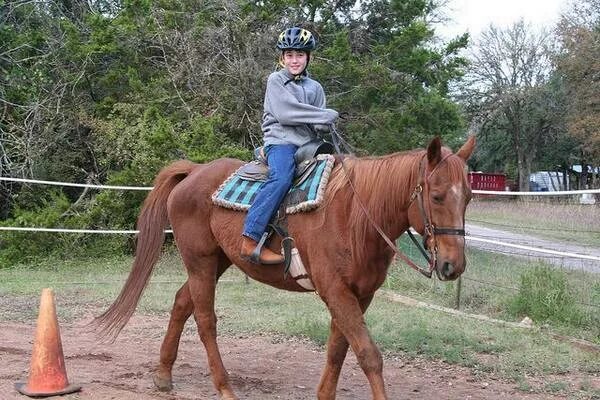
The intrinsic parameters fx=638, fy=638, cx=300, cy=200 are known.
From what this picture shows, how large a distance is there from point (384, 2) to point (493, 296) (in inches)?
386

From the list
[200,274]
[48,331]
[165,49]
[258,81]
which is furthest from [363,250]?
[165,49]

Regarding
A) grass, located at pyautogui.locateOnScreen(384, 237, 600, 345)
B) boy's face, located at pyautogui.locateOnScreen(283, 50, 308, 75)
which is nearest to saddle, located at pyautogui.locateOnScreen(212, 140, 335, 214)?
boy's face, located at pyautogui.locateOnScreen(283, 50, 308, 75)

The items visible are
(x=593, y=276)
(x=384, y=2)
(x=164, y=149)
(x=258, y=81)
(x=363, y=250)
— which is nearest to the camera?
(x=363, y=250)

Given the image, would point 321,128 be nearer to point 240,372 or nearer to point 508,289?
point 240,372

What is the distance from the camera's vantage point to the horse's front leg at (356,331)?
3801 millimetres

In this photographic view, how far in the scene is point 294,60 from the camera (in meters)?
4.82

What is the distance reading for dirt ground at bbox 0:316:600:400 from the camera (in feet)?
16.7

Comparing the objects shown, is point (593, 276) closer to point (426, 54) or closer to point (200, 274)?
point (200, 274)

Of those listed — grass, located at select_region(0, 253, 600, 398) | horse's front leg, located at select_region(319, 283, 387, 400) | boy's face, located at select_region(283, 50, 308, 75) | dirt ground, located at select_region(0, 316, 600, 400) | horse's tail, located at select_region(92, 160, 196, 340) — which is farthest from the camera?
grass, located at select_region(0, 253, 600, 398)

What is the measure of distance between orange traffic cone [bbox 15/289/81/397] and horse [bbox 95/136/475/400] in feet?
2.04

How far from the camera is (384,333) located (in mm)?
7020

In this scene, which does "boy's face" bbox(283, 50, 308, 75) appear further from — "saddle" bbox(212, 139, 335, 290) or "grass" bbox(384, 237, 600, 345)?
"grass" bbox(384, 237, 600, 345)

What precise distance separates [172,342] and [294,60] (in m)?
2.50

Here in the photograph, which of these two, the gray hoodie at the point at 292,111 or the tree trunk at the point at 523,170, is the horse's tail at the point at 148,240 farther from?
the tree trunk at the point at 523,170
